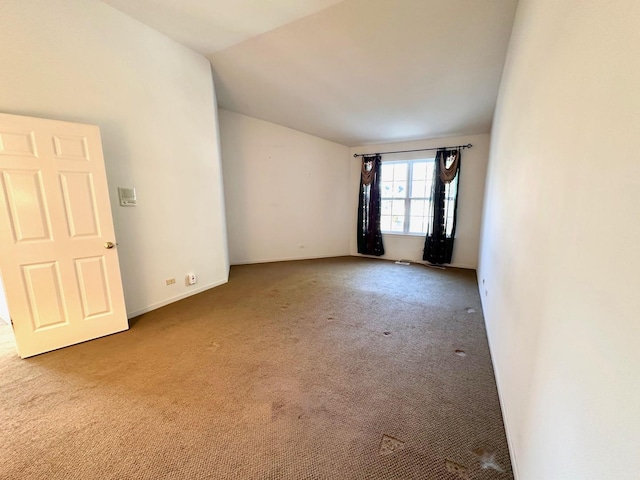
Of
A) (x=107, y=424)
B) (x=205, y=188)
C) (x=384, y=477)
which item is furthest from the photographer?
(x=205, y=188)

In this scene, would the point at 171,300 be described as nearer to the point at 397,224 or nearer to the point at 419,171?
the point at 397,224

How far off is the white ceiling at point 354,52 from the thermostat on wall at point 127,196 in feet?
5.49

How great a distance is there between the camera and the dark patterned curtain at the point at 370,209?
5.44 meters

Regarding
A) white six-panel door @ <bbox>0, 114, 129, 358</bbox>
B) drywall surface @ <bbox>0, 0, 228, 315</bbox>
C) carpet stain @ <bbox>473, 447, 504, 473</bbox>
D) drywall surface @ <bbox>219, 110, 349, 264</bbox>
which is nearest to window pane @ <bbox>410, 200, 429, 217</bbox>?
drywall surface @ <bbox>219, 110, 349, 264</bbox>

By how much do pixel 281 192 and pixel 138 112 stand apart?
2.79 meters

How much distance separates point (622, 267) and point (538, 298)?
60 cm

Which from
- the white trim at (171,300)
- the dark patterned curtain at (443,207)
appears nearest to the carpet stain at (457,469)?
the white trim at (171,300)

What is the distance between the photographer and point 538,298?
42.2 inches

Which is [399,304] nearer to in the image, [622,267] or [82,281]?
[622,267]

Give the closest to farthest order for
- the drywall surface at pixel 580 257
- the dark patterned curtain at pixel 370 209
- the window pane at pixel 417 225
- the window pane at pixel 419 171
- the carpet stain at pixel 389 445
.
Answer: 1. the drywall surface at pixel 580 257
2. the carpet stain at pixel 389 445
3. the window pane at pixel 419 171
4. the window pane at pixel 417 225
5. the dark patterned curtain at pixel 370 209

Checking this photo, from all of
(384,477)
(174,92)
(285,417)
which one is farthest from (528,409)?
(174,92)

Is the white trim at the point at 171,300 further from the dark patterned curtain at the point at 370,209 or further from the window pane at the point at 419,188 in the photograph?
the window pane at the point at 419,188

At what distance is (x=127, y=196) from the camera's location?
2.63 meters

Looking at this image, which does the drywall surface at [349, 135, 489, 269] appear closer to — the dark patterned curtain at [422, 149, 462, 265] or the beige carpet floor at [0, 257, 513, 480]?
the dark patterned curtain at [422, 149, 462, 265]
